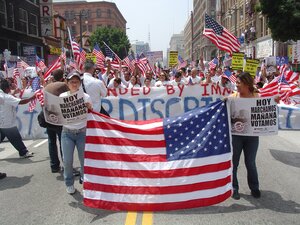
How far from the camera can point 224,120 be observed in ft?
16.8

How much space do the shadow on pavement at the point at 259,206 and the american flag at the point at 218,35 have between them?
19.9 feet

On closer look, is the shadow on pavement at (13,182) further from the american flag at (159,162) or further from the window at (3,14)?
the window at (3,14)

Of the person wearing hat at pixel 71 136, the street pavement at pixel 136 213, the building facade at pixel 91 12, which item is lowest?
the street pavement at pixel 136 213

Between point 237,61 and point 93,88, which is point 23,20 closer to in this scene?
point 237,61

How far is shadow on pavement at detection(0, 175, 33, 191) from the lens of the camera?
244 inches

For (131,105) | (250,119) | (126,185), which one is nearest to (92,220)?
(126,185)

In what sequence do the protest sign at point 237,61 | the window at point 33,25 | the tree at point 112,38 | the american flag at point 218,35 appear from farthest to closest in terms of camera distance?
the tree at point 112,38 → the window at point 33,25 → the protest sign at point 237,61 → the american flag at point 218,35

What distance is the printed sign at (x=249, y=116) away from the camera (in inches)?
207

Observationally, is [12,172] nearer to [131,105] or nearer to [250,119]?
[131,105]

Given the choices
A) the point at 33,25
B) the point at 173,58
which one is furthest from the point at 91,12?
the point at 173,58

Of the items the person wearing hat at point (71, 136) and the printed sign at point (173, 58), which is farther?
the printed sign at point (173, 58)

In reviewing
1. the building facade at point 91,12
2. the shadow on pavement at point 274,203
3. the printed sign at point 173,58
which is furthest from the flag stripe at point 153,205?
the building facade at point 91,12

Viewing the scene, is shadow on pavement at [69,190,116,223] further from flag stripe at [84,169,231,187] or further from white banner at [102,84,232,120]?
white banner at [102,84,232,120]

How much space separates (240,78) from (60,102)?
259 centimetres
